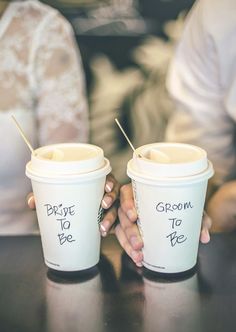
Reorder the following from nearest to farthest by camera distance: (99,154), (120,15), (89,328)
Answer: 1. (89,328)
2. (99,154)
3. (120,15)

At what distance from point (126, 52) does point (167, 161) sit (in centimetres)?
48

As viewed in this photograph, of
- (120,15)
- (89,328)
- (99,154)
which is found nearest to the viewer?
(89,328)

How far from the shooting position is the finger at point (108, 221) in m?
0.88

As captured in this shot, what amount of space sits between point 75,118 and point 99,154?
0.45 meters

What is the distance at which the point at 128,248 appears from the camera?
89 cm

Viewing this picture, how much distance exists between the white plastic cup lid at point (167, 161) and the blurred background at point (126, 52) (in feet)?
1.31

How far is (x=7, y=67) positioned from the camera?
1.26 meters

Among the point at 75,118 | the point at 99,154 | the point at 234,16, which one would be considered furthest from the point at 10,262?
the point at 234,16

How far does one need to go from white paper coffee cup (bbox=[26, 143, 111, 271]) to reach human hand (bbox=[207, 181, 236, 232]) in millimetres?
404

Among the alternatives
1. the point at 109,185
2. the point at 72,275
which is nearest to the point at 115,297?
the point at 72,275

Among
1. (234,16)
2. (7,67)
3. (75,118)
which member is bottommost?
(75,118)

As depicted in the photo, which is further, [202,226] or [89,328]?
[202,226]

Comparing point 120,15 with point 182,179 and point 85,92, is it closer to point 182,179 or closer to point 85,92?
point 85,92

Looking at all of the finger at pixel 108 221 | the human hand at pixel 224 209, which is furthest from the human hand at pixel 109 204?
the human hand at pixel 224 209
